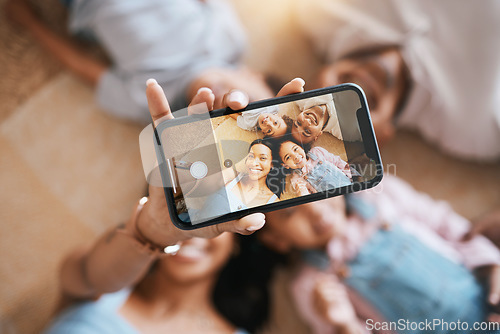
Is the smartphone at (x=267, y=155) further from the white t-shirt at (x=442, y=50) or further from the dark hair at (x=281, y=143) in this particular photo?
the white t-shirt at (x=442, y=50)

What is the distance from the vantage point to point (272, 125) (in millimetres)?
375

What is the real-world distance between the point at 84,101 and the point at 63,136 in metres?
0.10

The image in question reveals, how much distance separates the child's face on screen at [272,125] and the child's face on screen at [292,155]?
0.02m

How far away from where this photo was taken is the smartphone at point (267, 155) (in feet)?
1.23

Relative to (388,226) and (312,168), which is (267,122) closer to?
(312,168)

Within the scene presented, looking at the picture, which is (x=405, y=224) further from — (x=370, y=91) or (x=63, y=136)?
(x=63, y=136)

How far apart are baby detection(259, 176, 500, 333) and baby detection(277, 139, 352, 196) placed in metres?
0.26

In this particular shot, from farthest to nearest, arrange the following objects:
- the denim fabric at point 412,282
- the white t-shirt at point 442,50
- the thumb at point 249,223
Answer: the white t-shirt at point 442,50 < the denim fabric at point 412,282 < the thumb at point 249,223

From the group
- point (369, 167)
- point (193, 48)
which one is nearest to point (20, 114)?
point (193, 48)

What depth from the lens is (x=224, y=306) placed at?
2.49 feet

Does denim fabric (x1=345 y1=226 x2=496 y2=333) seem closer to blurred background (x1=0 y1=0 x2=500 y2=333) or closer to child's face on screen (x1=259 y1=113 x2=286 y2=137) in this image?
blurred background (x1=0 y1=0 x2=500 y2=333)

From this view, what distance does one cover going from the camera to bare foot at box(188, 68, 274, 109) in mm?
624

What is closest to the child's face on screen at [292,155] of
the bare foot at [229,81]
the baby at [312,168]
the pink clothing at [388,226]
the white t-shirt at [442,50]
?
the baby at [312,168]

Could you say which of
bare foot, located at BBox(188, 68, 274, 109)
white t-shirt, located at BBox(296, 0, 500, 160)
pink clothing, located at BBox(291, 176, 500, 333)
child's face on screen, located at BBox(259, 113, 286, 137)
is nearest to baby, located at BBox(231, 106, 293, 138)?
child's face on screen, located at BBox(259, 113, 286, 137)
